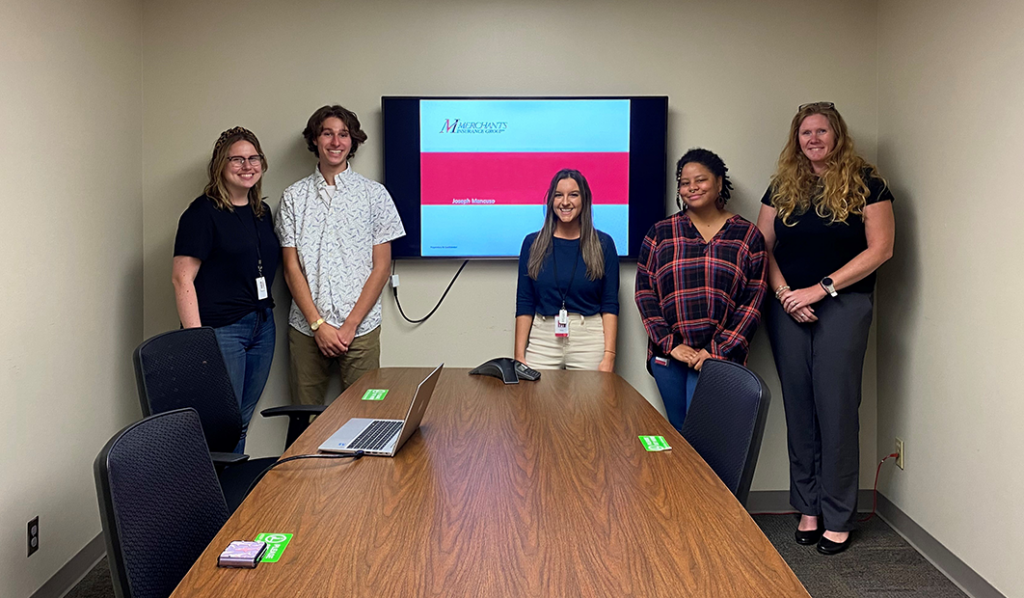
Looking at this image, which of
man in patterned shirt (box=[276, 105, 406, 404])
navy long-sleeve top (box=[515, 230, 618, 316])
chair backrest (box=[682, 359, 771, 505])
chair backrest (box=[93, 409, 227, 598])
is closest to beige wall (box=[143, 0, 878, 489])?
man in patterned shirt (box=[276, 105, 406, 404])

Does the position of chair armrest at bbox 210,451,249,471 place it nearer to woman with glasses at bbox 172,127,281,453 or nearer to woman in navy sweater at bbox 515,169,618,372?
woman with glasses at bbox 172,127,281,453

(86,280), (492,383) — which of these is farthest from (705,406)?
(86,280)

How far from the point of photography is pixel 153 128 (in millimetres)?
3473

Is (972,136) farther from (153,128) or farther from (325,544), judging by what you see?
(153,128)

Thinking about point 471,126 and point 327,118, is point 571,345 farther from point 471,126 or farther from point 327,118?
point 327,118

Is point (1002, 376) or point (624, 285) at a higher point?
point (624, 285)

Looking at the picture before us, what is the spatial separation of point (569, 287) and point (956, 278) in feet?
5.47

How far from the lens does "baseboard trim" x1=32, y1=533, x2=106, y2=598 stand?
2.60 meters

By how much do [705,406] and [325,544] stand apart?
1.23m

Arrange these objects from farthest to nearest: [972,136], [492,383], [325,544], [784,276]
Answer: [784,276] < [972,136] < [492,383] < [325,544]

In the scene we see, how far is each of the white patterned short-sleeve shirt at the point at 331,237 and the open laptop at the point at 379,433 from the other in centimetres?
135

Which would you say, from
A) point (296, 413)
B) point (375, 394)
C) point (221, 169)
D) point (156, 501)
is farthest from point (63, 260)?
point (156, 501)

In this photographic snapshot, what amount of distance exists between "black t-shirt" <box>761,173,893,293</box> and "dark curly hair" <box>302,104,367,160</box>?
2.10 m

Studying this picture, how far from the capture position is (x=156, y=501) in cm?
133
